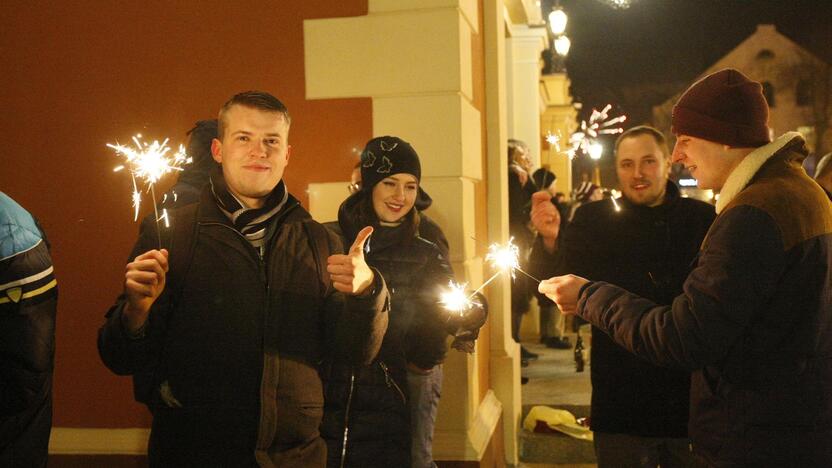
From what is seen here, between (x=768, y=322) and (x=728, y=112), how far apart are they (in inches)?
29.1

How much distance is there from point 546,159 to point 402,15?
1007 centimetres

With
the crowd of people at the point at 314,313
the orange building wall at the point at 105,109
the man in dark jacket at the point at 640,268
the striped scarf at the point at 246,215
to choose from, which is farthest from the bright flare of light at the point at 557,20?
the striped scarf at the point at 246,215

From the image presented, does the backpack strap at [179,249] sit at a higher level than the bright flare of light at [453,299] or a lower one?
higher

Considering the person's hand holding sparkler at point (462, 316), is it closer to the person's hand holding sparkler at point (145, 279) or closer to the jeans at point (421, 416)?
the jeans at point (421, 416)

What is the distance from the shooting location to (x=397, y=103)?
4387 millimetres

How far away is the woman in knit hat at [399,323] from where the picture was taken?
335cm

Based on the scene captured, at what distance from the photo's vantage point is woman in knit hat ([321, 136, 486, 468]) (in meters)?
3.35

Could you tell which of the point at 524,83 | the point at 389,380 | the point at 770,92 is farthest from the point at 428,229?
the point at 770,92

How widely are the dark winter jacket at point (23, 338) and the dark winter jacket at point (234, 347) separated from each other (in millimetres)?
219

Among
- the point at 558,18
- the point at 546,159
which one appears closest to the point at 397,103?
the point at 558,18

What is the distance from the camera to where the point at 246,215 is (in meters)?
2.74

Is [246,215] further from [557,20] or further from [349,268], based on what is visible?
[557,20]

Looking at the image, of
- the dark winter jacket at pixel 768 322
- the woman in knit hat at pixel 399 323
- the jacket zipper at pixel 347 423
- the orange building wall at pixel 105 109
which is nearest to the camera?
the dark winter jacket at pixel 768 322

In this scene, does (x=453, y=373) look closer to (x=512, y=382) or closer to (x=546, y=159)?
(x=512, y=382)
